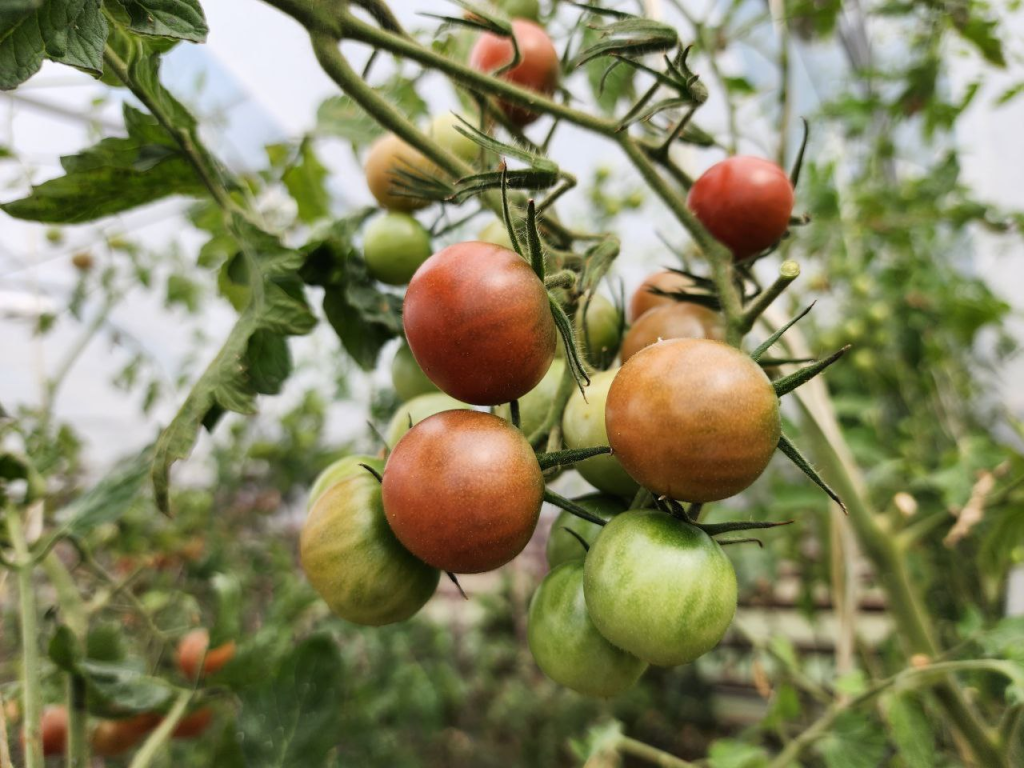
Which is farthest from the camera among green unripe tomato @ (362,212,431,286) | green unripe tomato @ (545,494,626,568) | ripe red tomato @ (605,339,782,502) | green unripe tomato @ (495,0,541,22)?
green unripe tomato @ (495,0,541,22)

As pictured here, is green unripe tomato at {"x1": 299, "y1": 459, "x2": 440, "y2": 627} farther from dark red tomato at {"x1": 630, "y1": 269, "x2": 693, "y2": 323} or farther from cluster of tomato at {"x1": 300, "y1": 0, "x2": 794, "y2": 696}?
dark red tomato at {"x1": 630, "y1": 269, "x2": 693, "y2": 323}

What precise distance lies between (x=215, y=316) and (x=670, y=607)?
3316 mm

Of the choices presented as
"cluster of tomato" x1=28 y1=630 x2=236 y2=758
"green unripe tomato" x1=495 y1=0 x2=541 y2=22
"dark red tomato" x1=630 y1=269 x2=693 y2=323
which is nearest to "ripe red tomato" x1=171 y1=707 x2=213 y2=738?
"cluster of tomato" x1=28 y1=630 x2=236 y2=758

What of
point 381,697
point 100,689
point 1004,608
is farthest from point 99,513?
point 1004,608

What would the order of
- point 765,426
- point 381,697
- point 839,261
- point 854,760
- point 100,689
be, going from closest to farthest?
1. point 765,426
2. point 100,689
3. point 854,760
4. point 381,697
5. point 839,261

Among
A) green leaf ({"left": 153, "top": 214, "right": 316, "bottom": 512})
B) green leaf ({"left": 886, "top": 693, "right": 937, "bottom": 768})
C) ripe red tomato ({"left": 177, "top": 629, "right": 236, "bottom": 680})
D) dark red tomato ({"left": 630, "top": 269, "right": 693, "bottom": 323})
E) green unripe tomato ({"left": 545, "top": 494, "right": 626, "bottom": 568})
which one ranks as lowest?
ripe red tomato ({"left": 177, "top": 629, "right": 236, "bottom": 680})

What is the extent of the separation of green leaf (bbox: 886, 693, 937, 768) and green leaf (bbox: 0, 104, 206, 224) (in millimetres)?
731

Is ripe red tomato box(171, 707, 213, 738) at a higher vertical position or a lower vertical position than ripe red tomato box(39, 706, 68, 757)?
lower

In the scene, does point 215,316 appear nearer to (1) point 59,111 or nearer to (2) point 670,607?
(1) point 59,111

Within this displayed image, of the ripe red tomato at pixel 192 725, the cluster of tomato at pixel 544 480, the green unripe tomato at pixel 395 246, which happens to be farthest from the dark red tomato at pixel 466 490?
the ripe red tomato at pixel 192 725

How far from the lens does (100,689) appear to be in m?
0.50

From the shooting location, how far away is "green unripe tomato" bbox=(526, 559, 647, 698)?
360 mm

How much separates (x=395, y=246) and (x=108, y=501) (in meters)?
0.35

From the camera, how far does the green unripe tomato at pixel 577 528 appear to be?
1.32 feet
